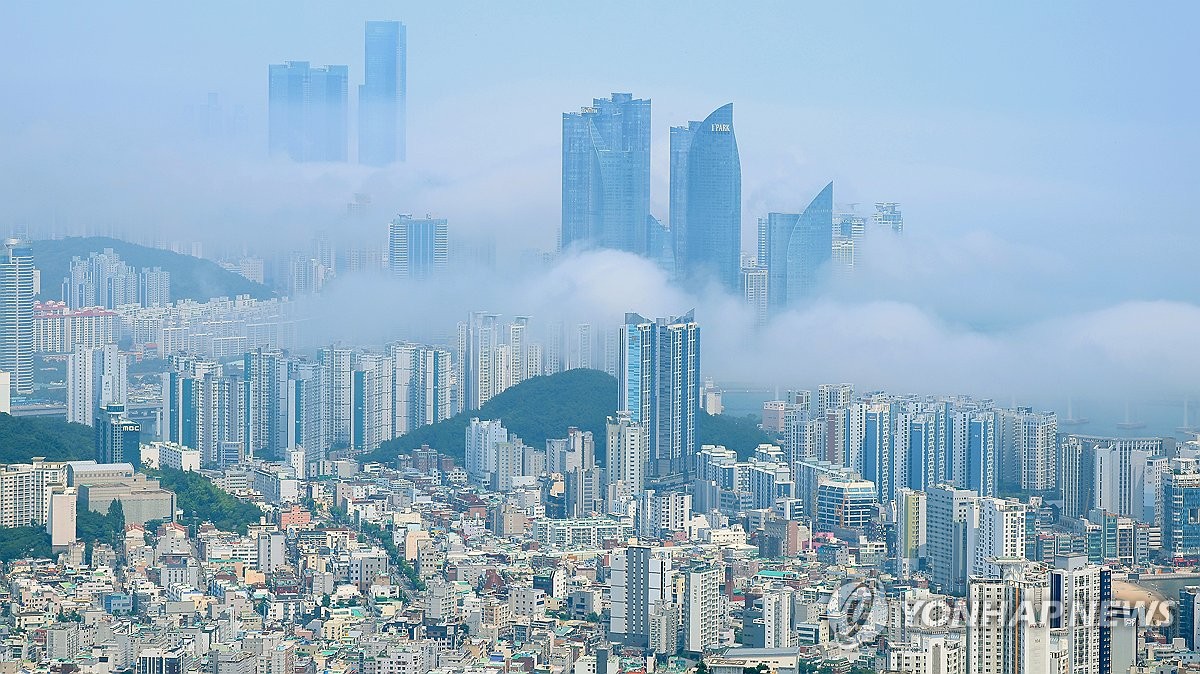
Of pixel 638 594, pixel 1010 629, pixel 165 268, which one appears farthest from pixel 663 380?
pixel 1010 629

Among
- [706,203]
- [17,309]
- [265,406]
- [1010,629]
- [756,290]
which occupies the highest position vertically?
[706,203]

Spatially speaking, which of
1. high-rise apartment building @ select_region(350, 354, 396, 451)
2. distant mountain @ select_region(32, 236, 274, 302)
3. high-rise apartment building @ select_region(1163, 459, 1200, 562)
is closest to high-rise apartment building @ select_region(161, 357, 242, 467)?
high-rise apartment building @ select_region(350, 354, 396, 451)

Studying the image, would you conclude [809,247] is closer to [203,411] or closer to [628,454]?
[628,454]

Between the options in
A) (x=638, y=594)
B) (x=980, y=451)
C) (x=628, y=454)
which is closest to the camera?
(x=638, y=594)

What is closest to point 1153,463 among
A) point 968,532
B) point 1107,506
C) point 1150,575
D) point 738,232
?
point 1107,506

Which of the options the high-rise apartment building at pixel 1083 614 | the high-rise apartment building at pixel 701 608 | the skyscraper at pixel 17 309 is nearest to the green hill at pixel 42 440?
the skyscraper at pixel 17 309

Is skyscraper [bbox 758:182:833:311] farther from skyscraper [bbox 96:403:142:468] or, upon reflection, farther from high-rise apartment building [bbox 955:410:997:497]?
skyscraper [bbox 96:403:142:468]

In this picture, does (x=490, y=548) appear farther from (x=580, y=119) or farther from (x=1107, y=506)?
(x=580, y=119)
